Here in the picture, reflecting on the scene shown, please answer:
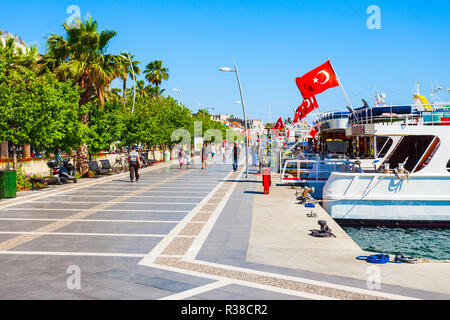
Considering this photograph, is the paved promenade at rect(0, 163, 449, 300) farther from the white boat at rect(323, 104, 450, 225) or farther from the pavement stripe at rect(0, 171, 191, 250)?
the white boat at rect(323, 104, 450, 225)

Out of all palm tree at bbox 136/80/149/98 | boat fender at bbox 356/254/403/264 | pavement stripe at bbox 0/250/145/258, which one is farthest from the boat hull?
palm tree at bbox 136/80/149/98

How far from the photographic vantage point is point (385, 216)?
45.9 feet

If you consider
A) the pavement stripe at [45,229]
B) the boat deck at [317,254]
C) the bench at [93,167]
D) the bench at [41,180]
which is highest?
the bench at [93,167]

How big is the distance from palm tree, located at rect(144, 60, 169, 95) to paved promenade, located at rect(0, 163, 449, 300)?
51669 millimetres

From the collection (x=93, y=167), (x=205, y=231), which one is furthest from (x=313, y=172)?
(x=93, y=167)

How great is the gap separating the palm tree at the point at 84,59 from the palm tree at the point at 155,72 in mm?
40607

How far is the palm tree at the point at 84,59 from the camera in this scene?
75.7 feet

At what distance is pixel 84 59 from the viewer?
23.6 meters

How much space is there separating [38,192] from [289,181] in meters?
10.6

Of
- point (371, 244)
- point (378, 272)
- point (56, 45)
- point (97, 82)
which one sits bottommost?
point (371, 244)

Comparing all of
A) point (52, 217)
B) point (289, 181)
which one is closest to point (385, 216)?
point (289, 181)

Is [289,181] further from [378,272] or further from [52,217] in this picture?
[378,272]

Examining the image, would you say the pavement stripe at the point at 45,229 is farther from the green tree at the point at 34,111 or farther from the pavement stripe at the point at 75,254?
the green tree at the point at 34,111

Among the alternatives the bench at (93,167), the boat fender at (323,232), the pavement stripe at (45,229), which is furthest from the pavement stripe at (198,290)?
the bench at (93,167)
